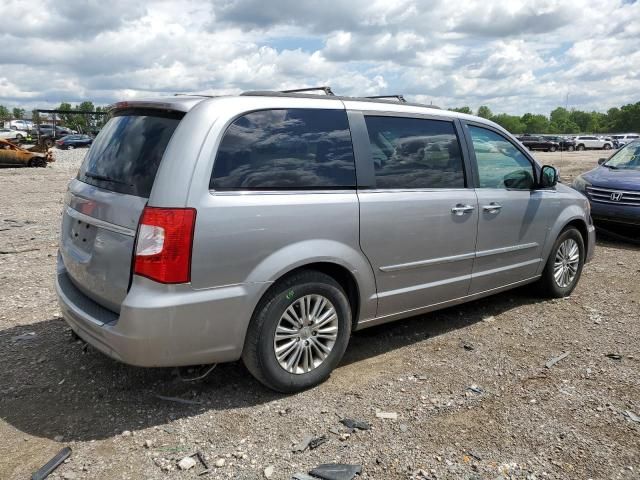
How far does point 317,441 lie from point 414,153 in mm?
2214

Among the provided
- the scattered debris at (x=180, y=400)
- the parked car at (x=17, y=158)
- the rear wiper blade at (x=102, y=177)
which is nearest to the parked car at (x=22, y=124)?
the parked car at (x=17, y=158)

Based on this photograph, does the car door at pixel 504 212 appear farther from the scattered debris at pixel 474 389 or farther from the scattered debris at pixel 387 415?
the scattered debris at pixel 387 415

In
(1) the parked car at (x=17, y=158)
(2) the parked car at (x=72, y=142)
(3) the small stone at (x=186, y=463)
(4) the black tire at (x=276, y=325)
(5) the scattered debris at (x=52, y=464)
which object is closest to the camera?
(5) the scattered debris at (x=52, y=464)

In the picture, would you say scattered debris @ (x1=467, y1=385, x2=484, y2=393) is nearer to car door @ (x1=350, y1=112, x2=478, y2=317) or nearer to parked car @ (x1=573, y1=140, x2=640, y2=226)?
car door @ (x1=350, y1=112, x2=478, y2=317)

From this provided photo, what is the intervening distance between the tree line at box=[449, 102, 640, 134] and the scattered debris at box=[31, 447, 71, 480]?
143659 millimetres

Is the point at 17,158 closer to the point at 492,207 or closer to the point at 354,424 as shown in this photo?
the point at 492,207

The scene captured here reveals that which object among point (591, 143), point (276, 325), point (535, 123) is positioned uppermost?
point (535, 123)

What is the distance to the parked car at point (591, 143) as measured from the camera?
59.8 metres

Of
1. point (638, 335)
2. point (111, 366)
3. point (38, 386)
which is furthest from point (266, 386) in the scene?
point (638, 335)

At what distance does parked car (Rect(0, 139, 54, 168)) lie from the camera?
25.1 metres

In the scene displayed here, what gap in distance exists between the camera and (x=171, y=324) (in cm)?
305

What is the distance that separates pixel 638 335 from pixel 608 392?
4.31 feet

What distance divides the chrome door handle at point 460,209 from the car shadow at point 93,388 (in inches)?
43.2

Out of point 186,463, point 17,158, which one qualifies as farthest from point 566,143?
point 186,463
